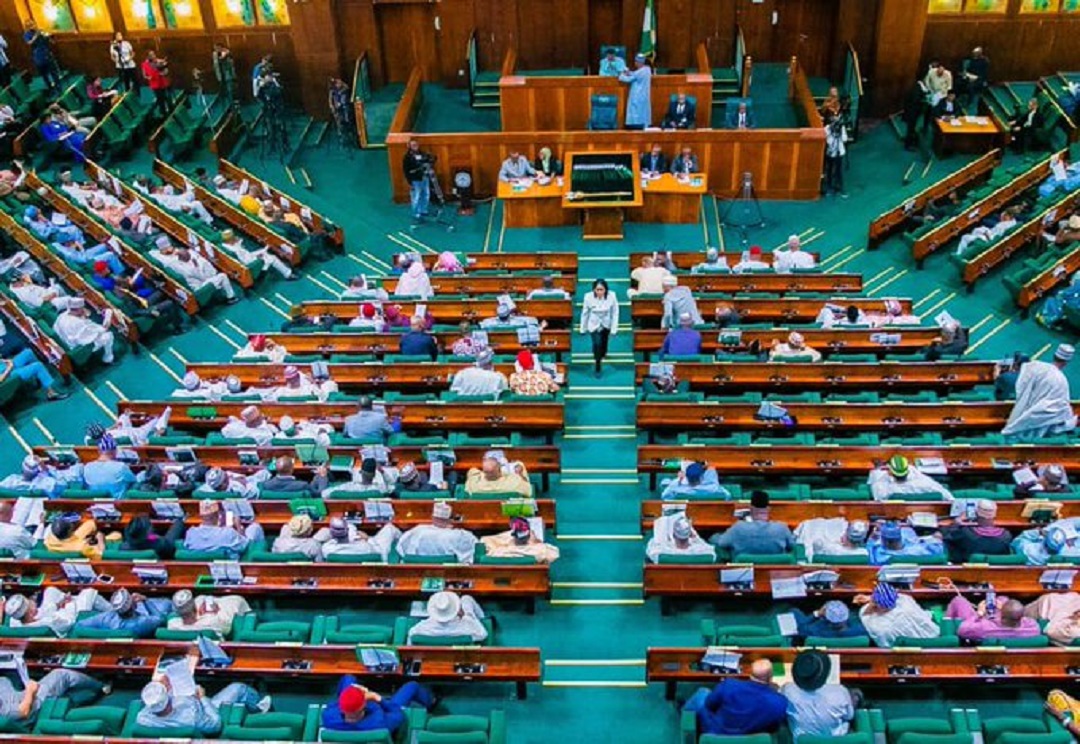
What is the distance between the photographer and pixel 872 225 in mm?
16781

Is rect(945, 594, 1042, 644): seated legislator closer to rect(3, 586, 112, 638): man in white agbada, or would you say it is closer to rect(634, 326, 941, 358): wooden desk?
rect(634, 326, 941, 358): wooden desk

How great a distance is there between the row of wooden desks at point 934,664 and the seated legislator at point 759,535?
1.31 m

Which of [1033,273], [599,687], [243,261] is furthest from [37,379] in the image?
[1033,273]

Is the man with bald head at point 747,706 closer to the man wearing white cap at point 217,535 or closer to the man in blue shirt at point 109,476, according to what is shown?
the man wearing white cap at point 217,535

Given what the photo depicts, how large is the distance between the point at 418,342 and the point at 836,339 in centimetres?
536

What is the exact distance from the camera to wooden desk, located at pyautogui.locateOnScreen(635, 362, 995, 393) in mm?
12328

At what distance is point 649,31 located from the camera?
19.6m

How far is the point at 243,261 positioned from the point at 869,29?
1311cm

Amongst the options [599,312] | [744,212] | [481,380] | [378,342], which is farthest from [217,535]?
[744,212]

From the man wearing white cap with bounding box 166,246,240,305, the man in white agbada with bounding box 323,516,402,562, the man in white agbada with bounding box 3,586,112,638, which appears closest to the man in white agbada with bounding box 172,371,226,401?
the man wearing white cap with bounding box 166,246,240,305

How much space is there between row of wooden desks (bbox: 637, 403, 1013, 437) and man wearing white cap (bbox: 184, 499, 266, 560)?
14.6 feet

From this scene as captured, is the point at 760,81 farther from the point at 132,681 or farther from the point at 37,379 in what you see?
the point at 132,681

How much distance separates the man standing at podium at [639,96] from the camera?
18391 millimetres

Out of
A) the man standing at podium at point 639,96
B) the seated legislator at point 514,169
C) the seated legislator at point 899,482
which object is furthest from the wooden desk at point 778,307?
the man standing at podium at point 639,96
